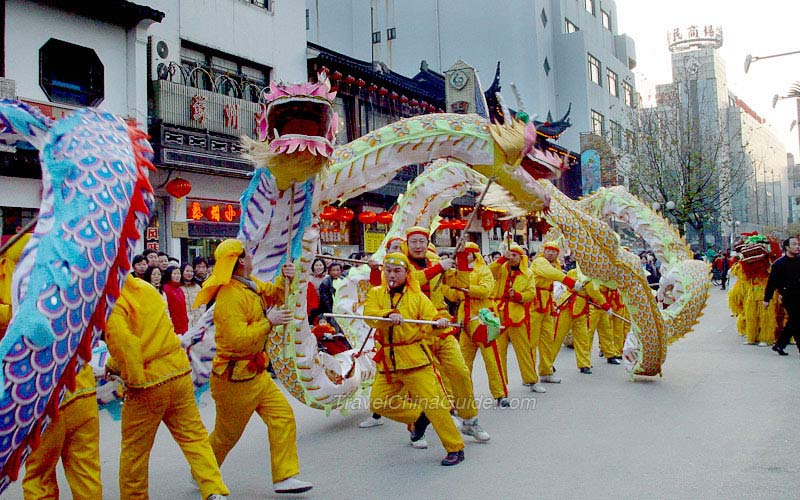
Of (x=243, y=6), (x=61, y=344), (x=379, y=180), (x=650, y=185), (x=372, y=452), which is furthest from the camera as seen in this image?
(x=650, y=185)

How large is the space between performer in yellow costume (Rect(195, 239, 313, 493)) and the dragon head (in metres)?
0.60

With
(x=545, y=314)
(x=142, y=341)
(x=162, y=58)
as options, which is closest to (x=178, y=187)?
(x=162, y=58)

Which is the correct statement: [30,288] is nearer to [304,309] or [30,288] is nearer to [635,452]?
[304,309]

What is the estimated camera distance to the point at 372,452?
521 centimetres

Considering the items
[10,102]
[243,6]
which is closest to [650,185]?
[243,6]

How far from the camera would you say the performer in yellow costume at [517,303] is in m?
7.09

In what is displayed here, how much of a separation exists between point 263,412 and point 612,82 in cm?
3509

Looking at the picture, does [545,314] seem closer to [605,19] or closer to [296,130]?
[296,130]

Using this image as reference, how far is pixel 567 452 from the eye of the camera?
497 centimetres

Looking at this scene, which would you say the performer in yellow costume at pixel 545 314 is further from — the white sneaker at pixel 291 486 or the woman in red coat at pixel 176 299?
the white sneaker at pixel 291 486

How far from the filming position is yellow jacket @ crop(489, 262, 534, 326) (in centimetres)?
708

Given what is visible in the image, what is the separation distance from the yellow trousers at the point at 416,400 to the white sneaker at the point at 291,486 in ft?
3.09

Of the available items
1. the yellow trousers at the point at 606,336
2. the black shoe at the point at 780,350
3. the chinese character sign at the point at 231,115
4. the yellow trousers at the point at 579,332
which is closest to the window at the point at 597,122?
the chinese character sign at the point at 231,115

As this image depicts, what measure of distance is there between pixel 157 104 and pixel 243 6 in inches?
140
